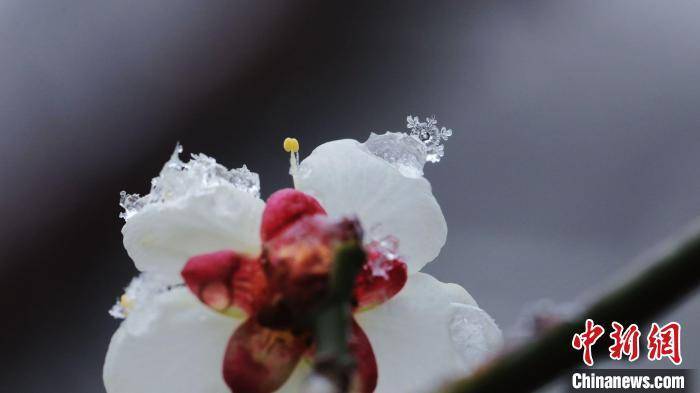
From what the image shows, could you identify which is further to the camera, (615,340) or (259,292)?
(259,292)

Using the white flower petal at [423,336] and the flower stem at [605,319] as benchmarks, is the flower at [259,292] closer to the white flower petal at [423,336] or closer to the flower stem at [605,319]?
the white flower petal at [423,336]

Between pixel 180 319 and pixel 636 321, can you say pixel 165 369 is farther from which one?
pixel 636 321

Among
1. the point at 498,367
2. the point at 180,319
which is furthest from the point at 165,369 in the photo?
the point at 498,367

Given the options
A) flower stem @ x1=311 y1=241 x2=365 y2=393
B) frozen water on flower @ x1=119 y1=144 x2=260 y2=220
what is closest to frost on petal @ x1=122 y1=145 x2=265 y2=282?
frozen water on flower @ x1=119 y1=144 x2=260 y2=220

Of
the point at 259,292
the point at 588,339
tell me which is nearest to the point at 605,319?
the point at 588,339

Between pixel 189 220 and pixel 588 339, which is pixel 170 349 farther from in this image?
pixel 588 339

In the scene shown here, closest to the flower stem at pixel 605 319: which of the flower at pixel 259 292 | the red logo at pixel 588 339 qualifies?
the red logo at pixel 588 339
